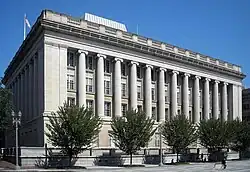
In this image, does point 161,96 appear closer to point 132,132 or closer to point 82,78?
point 82,78

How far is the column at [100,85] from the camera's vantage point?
2458 inches

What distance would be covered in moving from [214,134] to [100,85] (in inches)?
872

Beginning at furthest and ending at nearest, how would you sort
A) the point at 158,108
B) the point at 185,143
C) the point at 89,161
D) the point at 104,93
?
the point at 158,108 → the point at 104,93 → the point at 185,143 → the point at 89,161

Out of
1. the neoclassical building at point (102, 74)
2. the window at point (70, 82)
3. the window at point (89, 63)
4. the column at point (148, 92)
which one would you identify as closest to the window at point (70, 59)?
the neoclassical building at point (102, 74)

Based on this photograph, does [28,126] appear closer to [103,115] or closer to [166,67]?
[103,115]

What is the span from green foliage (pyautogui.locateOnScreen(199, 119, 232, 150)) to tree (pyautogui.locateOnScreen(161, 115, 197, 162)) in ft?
22.9

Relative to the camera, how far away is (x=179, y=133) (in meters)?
59.6

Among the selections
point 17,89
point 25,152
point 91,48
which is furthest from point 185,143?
point 17,89

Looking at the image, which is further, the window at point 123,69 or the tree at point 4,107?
the window at point 123,69

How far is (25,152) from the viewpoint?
4581 centimetres

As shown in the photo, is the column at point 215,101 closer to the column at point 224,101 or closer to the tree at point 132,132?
the column at point 224,101

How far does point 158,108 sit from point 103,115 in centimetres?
1561

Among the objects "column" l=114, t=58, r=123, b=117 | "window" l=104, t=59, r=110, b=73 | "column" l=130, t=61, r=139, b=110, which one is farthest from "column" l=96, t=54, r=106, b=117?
"column" l=130, t=61, r=139, b=110

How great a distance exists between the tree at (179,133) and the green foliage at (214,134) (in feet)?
22.9
